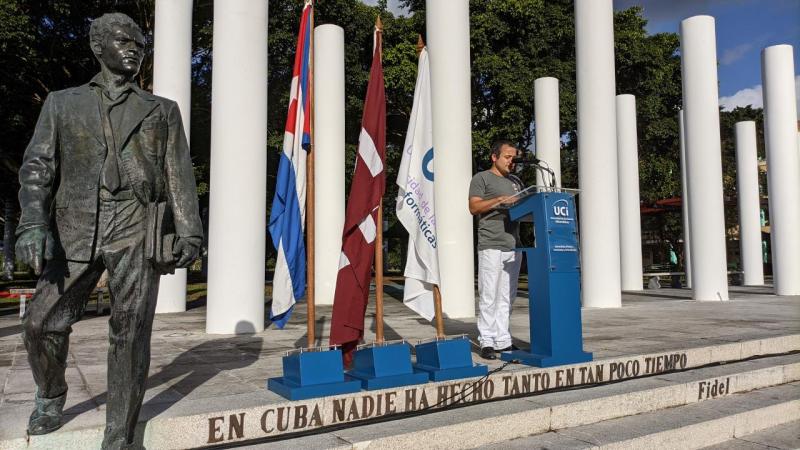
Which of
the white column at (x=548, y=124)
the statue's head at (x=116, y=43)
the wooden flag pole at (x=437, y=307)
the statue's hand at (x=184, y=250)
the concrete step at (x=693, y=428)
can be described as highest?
the white column at (x=548, y=124)

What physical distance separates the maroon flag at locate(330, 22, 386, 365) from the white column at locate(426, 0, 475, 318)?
4634 mm

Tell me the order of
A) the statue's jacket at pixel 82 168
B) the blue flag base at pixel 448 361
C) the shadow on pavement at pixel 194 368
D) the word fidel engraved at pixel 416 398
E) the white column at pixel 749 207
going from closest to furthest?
the statue's jacket at pixel 82 168, the word fidel engraved at pixel 416 398, the shadow on pavement at pixel 194 368, the blue flag base at pixel 448 361, the white column at pixel 749 207

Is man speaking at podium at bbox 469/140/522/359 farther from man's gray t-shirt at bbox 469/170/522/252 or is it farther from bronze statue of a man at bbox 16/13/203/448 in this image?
bronze statue of a man at bbox 16/13/203/448

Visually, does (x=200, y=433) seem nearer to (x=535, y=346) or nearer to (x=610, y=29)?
(x=535, y=346)

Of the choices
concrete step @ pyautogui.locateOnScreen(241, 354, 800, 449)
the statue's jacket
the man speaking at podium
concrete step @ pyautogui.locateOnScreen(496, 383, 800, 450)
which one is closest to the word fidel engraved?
concrete step @ pyautogui.locateOnScreen(241, 354, 800, 449)

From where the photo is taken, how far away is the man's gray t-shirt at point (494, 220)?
548 cm

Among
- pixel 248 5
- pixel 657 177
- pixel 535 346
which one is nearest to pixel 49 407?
pixel 535 346

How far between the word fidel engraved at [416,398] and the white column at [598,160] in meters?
6.24

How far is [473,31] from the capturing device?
21266 mm

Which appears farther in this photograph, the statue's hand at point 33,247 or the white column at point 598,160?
the white column at point 598,160

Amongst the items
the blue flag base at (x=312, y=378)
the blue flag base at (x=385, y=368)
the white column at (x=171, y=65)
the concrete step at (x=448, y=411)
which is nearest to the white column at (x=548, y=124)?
the white column at (x=171, y=65)

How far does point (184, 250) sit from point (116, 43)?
43.4 inches

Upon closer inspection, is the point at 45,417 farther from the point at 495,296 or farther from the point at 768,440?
the point at 768,440

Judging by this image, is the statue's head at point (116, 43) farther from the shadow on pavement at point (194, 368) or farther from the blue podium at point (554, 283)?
the blue podium at point (554, 283)
